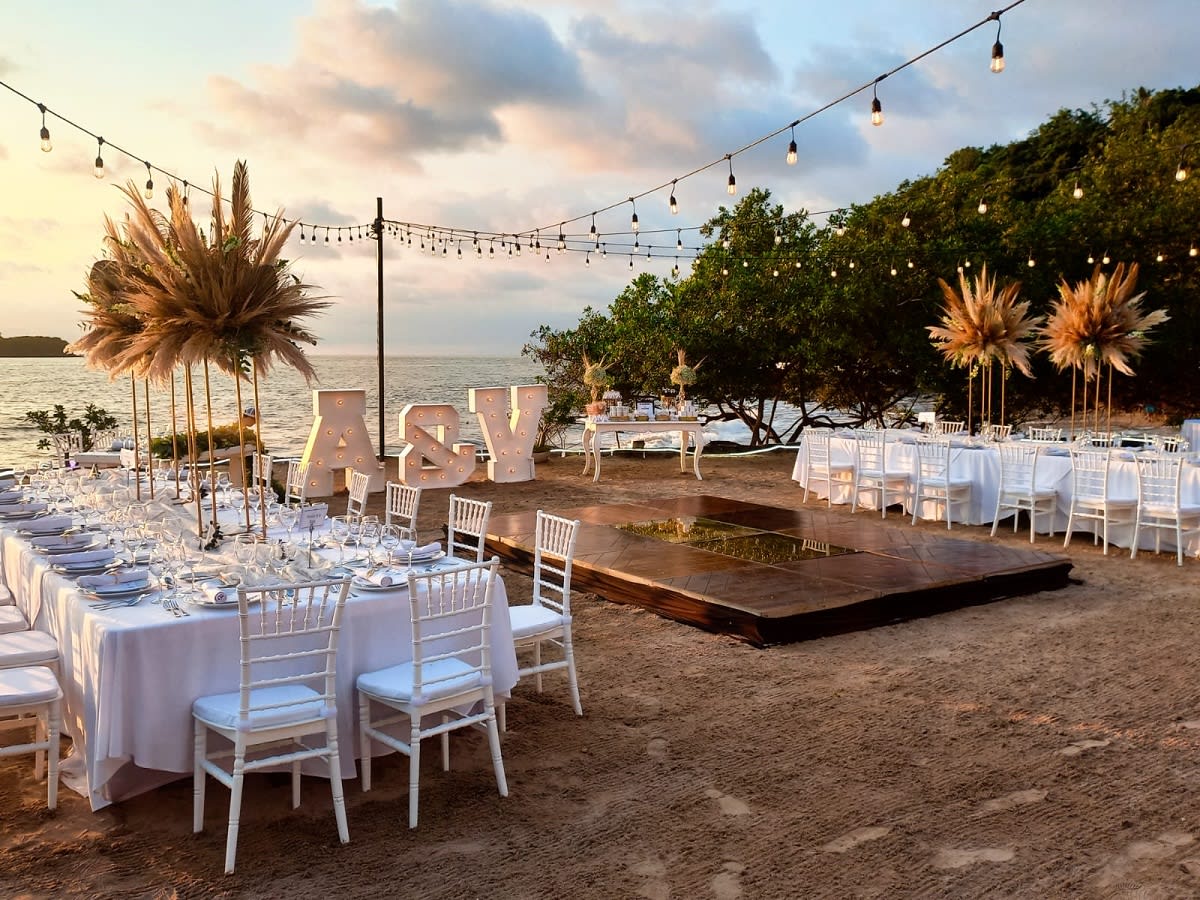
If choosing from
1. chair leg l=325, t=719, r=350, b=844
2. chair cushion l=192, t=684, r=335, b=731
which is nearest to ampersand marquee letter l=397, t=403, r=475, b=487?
chair cushion l=192, t=684, r=335, b=731

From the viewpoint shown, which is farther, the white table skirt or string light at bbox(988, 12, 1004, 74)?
the white table skirt

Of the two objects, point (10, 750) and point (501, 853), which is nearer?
point (501, 853)

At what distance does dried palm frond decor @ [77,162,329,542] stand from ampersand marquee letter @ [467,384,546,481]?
848cm

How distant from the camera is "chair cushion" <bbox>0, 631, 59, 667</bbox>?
3.83 m

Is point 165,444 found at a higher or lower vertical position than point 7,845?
higher

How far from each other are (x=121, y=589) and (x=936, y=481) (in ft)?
27.0

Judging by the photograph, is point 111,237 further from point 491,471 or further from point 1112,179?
point 1112,179

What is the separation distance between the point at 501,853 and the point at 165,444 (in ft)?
35.5

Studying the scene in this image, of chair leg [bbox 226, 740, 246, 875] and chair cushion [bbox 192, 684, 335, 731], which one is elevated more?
chair cushion [bbox 192, 684, 335, 731]

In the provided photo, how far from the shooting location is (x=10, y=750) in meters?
3.45

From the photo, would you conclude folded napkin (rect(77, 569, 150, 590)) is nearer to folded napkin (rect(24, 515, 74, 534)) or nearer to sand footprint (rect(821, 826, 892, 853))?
folded napkin (rect(24, 515, 74, 534))

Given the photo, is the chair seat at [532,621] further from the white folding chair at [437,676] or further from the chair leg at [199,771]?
the chair leg at [199,771]

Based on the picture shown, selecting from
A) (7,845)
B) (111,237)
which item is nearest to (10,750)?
(7,845)

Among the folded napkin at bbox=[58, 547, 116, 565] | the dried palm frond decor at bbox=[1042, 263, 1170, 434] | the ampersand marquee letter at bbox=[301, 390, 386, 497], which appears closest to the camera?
the folded napkin at bbox=[58, 547, 116, 565]
